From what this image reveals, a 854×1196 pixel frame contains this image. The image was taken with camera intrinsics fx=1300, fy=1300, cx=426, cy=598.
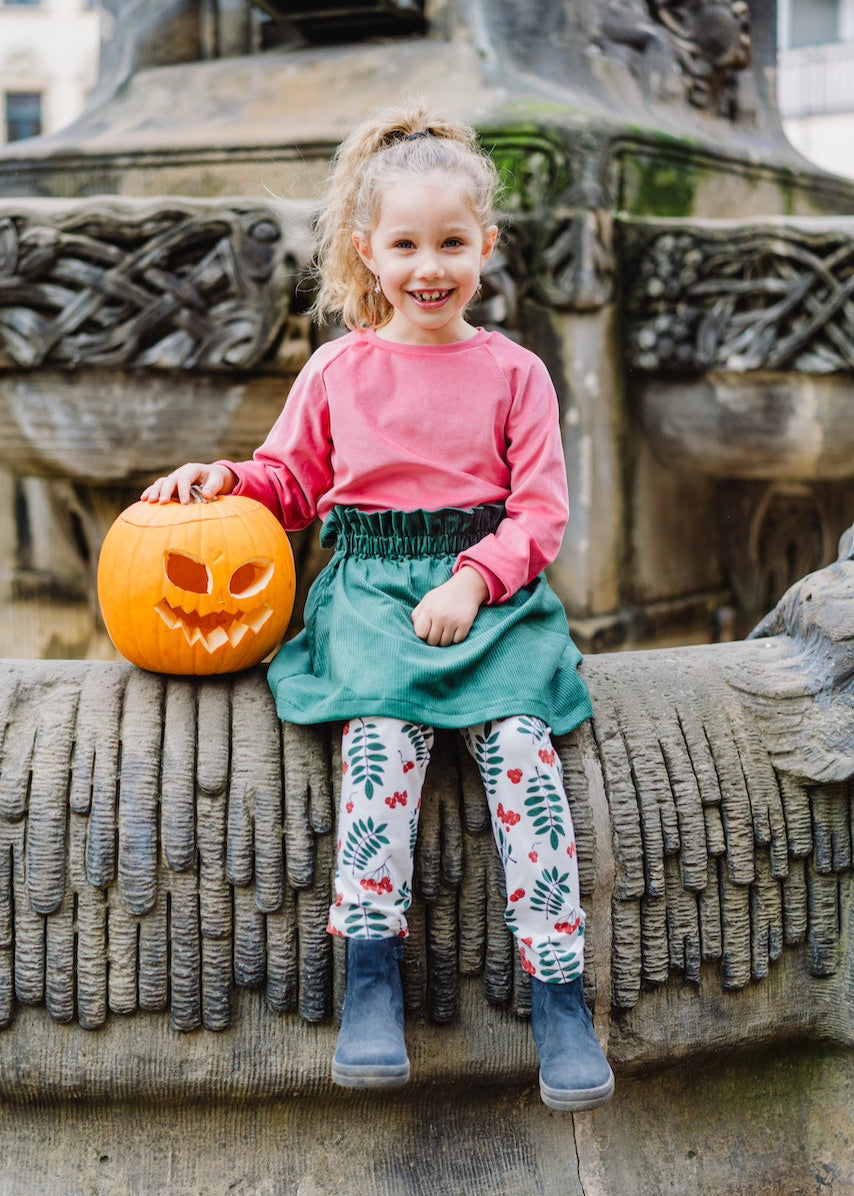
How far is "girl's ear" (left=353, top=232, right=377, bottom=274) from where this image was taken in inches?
78.1

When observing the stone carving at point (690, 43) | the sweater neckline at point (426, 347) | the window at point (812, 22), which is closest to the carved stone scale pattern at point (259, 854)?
the sweater neckline at point (426, 347)

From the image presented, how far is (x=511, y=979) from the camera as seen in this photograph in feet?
6.25

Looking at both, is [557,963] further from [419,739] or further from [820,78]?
[820,78]

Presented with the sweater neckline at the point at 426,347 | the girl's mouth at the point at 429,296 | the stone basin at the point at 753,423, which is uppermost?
the girl's mouth at the point at 429,296

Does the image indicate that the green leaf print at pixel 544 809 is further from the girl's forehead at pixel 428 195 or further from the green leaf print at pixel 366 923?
the girl's forehead at pixel 428 195

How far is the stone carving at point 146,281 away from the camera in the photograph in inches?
137

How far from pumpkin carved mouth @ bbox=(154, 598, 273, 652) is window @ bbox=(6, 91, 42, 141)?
25.1m

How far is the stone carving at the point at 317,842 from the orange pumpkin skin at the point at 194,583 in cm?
7

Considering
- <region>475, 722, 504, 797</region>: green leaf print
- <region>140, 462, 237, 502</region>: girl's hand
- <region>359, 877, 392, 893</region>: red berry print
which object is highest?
<region>140, 462, 237, 502</region>: girl's hand

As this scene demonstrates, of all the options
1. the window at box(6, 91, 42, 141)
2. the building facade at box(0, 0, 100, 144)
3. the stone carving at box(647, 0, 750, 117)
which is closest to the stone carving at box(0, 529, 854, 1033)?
the stone carving at box(647, 0, 750, 117)

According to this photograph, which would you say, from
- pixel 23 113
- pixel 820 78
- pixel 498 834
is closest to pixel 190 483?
pixel 498 834

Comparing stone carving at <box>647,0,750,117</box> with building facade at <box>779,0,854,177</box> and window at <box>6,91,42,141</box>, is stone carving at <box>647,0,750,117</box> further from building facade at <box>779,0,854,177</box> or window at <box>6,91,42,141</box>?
window at <box>6,91,42,141</box>

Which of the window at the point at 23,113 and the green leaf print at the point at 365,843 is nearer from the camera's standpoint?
the green leaf print at the point at 365,843

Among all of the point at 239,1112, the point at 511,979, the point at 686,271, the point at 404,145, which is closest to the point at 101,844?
the point at 239,1112
